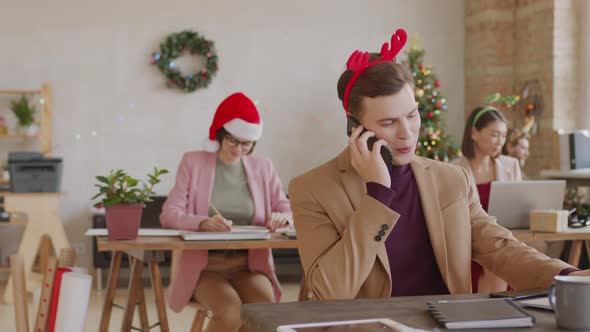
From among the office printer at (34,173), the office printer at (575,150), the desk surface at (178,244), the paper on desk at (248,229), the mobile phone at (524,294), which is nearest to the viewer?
the mobile phone at (524,294)

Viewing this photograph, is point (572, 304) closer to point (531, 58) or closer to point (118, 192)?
point (118, 192)

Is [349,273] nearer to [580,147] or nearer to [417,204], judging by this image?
[417,204]

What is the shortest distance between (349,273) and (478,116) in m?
3.01

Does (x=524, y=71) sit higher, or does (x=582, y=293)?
(x=524, y=71)

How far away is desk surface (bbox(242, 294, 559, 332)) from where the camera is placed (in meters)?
1.37

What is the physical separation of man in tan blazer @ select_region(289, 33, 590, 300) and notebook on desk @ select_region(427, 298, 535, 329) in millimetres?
370

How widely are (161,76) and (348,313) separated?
5.94 m

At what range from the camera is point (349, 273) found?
1815 mm

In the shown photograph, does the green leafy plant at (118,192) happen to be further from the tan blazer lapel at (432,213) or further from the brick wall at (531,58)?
the brick wall at (531,58)

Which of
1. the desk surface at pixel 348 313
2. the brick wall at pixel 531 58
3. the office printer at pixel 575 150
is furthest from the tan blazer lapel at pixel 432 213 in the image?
the brick wall at pixel 531 58

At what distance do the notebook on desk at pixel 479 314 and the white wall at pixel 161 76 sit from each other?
5888 mm

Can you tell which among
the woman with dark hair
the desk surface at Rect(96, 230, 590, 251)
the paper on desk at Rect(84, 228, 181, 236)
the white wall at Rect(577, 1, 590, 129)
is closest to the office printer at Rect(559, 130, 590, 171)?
the woman with dark hair

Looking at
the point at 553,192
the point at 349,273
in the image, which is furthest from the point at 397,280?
the point at 553,192

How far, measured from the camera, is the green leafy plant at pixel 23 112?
21.9ft
